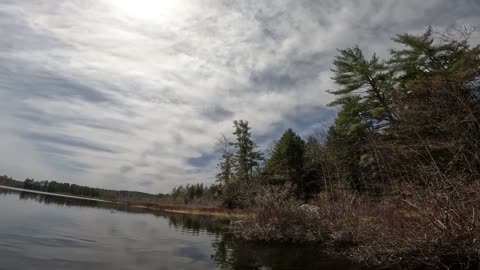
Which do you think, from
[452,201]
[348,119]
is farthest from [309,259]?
[348,119]

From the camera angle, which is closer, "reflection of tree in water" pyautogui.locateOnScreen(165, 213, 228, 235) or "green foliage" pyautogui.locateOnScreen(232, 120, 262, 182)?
"reflection of tree in water" pyautogui.locateOnScreen(165, 213, 228, 235)

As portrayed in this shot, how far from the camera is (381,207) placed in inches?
566

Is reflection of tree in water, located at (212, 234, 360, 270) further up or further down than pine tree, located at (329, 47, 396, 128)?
further down

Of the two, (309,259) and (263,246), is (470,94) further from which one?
(263,246)

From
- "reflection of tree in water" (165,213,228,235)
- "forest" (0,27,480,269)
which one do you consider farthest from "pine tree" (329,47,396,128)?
"reflection of tree in water" (165,213,228,235)

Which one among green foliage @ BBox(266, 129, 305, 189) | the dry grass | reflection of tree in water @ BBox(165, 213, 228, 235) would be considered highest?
green foliage @ BBox(266, 129, 305, 189)

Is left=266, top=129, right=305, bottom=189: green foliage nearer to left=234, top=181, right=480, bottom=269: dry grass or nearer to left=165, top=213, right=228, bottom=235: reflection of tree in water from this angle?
left=165, top=213, right=228, bottom=235: reflection of tree in water

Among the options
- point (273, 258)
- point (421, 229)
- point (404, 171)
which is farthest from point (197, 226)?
point (421, 229)

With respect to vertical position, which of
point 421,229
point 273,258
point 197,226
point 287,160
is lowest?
point 197,226

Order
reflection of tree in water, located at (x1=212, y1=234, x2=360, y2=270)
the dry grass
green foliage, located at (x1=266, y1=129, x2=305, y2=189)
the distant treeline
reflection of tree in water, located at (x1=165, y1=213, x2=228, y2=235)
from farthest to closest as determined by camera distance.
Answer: the distant treeline < green foliage, located at (x1=266, y1=129, x2=305, y2=189) < reflection of tree in water, located at (x1=165, y1=213, x2=228, y2=235) < reflection of tree in water, located at (x1=212, y1=234, x2=360, y2=270) < the dry grass

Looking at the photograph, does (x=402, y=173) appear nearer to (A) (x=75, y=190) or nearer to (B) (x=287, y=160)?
(B) (x=287, y=160)

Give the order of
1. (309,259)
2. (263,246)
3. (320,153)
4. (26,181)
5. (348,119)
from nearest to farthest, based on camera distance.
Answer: (309,259)
(263,246)
(348,119)
(320,153)
(26,181)

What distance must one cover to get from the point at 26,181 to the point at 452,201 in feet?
734

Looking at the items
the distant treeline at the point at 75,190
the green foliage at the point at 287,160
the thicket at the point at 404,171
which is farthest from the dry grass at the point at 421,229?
the distant treeline at the point at 75,190
